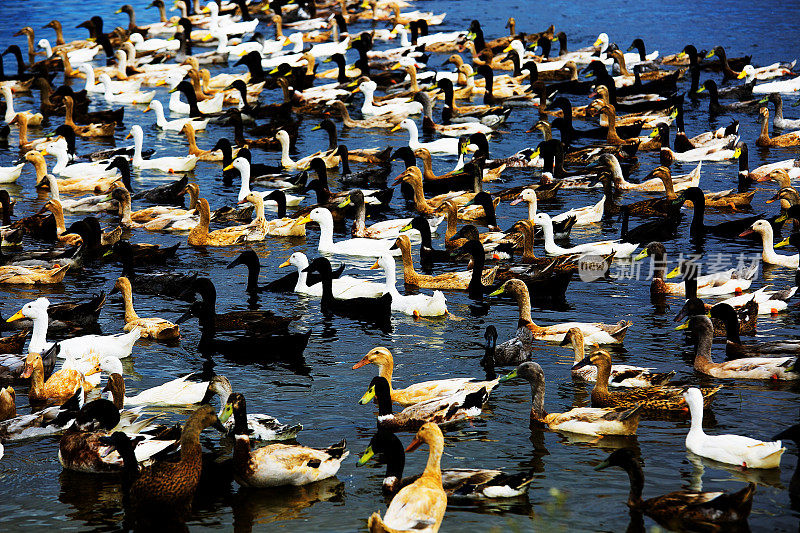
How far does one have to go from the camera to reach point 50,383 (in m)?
12.9

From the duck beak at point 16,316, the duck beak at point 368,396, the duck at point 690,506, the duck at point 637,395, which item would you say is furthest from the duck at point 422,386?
the duck beak at point 16,316

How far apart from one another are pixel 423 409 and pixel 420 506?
2746 millimetres

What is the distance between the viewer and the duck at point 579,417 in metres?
11.5

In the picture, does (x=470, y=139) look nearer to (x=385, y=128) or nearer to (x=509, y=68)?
(x=385, y=128)

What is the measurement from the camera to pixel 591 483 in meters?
10.6

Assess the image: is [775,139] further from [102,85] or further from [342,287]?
[102,85]

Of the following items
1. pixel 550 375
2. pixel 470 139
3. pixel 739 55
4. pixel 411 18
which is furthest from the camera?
pixel 411 18

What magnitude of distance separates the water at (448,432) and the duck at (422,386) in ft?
1.28

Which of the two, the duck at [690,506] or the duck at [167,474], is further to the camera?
the duck at [167,474]

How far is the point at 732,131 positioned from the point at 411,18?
64.4 ft

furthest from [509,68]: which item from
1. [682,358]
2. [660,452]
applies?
[660,452]

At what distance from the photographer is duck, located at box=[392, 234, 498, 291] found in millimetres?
17234

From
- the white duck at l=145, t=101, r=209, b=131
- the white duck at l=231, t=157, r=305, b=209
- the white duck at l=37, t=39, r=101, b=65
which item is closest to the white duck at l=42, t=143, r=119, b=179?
the white duck at l=231, t=157, r=305, b=209

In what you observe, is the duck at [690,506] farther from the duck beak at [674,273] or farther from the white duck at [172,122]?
the white duck at [172,122]
